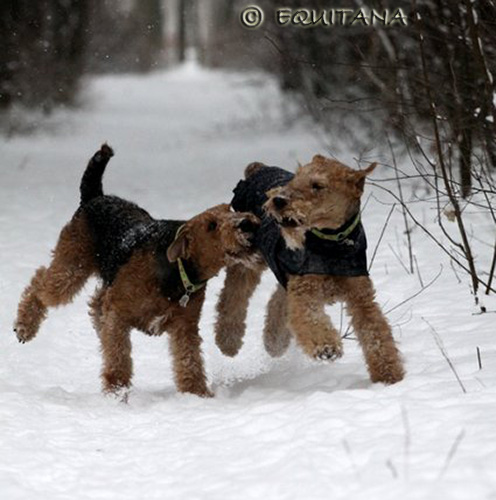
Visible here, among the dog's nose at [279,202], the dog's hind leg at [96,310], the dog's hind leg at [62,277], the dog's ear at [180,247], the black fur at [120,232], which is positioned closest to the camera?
the dog's nose at [279,202]

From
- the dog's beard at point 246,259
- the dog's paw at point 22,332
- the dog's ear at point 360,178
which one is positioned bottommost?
the dog's paw at point 22,332

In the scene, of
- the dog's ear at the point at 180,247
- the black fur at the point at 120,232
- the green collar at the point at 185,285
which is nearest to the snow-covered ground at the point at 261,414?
the green collar at the point at 185,285

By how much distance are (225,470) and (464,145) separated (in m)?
3.78

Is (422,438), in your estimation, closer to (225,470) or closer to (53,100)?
(225,470)

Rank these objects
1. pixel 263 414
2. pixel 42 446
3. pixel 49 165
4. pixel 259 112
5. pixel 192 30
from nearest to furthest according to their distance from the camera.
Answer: pixel 42 446 → pixel 263 414 → pixel 49 165 → pixel 259 112 → pixel 192 30

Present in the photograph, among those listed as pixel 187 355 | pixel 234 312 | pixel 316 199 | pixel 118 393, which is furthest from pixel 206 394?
pixel 316 199

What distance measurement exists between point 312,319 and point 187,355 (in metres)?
0.77

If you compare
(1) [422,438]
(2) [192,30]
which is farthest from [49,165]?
(2) [192,30]

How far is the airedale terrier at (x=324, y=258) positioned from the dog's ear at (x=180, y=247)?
401mm

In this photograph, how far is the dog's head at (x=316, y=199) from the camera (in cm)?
428

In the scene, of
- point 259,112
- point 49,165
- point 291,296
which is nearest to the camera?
point 291,296

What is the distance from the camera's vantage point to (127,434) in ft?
13.1

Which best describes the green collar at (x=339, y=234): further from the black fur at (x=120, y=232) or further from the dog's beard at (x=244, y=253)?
the black fur at (x=120, y=232)

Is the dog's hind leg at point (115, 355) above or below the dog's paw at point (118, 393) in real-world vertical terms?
above
